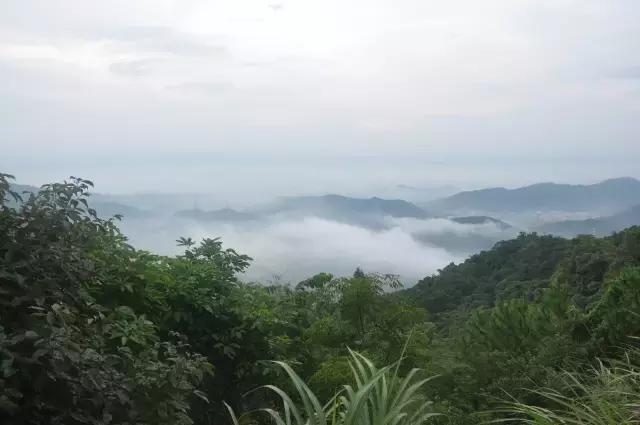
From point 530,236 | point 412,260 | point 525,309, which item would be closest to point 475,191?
point 412,260

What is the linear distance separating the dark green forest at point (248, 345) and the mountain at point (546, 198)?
6908 centimetres

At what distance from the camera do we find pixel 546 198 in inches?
3339

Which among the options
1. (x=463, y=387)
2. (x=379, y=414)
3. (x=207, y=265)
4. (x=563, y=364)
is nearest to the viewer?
(x=379, y=414)

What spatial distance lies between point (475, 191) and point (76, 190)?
8405cm

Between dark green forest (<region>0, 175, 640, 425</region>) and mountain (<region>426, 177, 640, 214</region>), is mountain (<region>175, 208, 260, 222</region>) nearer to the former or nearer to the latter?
dark green forest (<region>0, 175, 640, 425</region>)

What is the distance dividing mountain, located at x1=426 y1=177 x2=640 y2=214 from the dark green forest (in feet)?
227

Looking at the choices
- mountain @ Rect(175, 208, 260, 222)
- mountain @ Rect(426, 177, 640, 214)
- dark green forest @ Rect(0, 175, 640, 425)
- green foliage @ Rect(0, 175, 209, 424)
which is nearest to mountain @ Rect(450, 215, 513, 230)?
mountain @ Rect(426, 177, 640, 214)

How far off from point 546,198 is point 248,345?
284 ft

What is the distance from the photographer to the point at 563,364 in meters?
4.96

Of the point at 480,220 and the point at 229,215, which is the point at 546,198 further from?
the point at 229,215

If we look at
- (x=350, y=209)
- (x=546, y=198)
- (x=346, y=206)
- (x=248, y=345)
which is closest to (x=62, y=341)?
(x=248, y=345)

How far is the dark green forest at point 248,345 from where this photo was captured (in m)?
1.91

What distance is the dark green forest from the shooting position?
1.91 meters

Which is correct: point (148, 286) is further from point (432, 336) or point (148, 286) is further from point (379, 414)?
point (432, 336)
